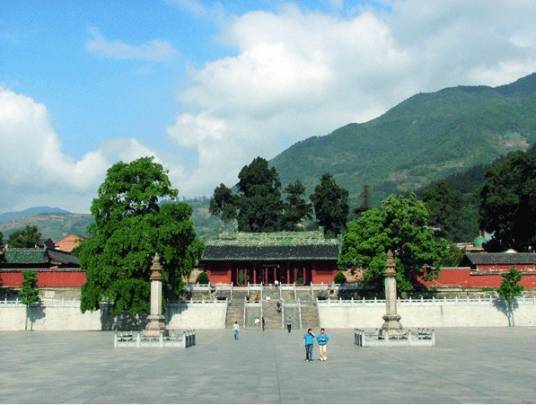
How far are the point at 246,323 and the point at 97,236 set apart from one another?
1298 cm

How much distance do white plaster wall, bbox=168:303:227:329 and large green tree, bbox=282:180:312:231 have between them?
1634 inches

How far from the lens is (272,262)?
229 feet

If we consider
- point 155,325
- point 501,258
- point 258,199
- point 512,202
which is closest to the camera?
point 155,325

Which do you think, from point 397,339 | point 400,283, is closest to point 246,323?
point 400,283

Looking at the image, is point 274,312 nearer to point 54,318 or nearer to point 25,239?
point 54,318

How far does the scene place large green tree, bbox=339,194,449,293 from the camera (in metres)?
54.8

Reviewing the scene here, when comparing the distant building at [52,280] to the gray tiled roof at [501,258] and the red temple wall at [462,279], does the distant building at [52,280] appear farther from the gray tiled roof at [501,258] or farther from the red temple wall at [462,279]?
the gray tiled roof at [501,258]

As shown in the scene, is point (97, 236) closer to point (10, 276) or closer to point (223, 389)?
point (10, 276)

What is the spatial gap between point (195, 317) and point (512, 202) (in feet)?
137

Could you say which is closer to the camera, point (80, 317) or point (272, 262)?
point (80, 317)

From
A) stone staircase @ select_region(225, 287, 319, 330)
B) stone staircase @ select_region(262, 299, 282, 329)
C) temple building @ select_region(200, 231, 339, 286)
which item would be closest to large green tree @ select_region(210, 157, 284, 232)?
temple building @ select_region(200, 231, 339, 286)

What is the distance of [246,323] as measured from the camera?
5206cm

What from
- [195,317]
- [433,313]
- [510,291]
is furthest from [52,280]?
[510,291]

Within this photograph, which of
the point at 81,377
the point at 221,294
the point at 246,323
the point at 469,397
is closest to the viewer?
the point at 469,397
